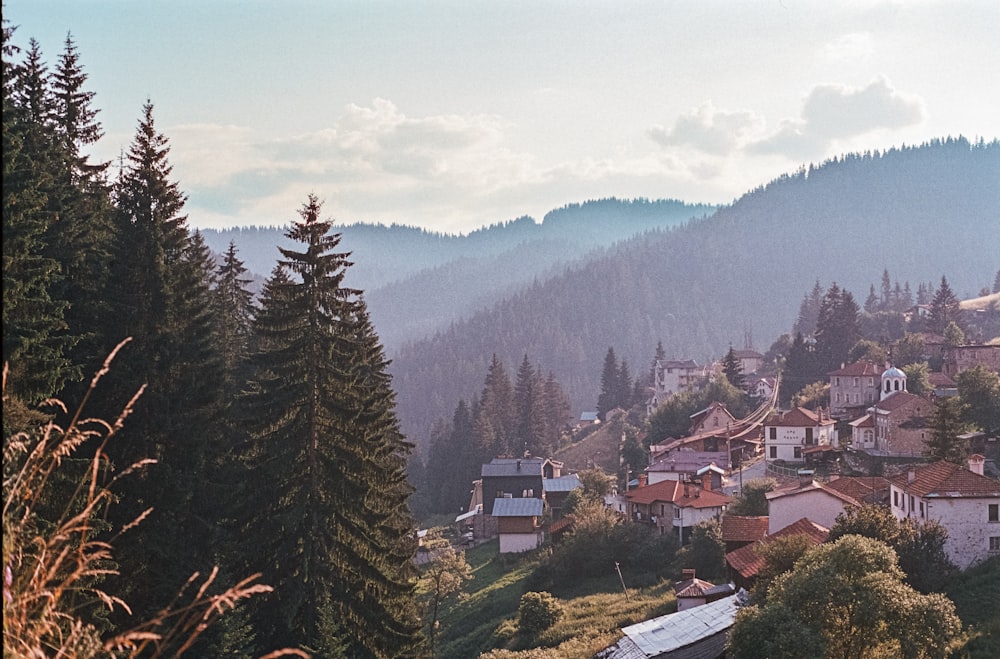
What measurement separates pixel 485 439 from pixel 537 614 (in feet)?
184

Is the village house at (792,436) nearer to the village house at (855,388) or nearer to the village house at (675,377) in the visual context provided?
the village house at (855,388)

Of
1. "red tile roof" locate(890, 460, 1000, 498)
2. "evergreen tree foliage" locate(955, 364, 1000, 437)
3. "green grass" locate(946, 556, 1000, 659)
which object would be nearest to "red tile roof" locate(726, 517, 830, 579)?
"red tile roof" locate(890, 460, 1000, 498)

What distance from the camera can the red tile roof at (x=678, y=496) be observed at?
5181 centimetres

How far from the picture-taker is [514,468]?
249 ft

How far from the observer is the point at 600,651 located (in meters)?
34.3

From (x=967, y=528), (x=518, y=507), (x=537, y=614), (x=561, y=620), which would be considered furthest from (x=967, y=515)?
(x=518, y=507)

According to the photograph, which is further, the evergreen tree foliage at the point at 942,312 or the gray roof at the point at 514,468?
the evergreen tree foliage at the point at 942,312

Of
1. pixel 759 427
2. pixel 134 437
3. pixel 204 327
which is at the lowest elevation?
pixel 759 427

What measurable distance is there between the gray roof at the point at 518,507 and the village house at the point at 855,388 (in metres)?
24.0

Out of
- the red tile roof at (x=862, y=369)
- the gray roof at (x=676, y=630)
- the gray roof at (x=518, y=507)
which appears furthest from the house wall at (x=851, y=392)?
the gray roof at (x=676, y=630)

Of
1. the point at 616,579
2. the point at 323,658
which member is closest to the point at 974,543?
the point at 616,579

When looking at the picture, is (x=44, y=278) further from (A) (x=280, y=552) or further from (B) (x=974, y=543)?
(B) (x=974, y=543)

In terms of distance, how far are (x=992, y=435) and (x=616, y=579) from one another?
23.5m

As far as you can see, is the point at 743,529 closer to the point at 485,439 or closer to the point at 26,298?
the point at 26,298
